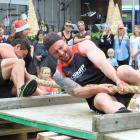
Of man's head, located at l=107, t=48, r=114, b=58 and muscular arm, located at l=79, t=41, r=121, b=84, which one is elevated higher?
muscular arm, located at l=79, t=41, r=121, b=84

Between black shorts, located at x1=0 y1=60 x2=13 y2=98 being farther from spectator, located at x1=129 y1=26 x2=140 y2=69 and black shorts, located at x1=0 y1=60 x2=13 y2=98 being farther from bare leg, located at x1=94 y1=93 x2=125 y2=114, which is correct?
spectator, located at x1=129 y1=26 x2=140 y2=69

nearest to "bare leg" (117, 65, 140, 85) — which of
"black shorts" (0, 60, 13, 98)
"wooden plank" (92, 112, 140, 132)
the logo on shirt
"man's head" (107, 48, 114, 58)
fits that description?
Result: the logo on shirt

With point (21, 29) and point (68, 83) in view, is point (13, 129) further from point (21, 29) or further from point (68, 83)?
point (21, 29)

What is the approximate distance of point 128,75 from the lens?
462 cm

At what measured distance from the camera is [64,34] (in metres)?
10.9

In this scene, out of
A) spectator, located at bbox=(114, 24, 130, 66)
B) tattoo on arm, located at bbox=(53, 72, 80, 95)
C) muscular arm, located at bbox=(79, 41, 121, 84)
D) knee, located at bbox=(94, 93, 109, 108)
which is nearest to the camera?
knee, located at bbox=(94, 93, 109, 108)

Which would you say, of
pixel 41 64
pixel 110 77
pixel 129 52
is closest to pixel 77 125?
pixel 110 77

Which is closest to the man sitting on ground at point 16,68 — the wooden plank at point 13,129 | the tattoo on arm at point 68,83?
the wooden plank at point 13,129

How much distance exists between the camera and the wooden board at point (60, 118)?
3.99 meters

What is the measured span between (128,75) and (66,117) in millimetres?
710

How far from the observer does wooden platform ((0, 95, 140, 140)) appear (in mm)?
3770

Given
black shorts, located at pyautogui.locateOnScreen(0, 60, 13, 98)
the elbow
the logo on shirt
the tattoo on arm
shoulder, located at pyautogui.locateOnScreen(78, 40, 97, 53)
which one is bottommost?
black shorts, located at pyautogui.locateOnScreen(0, 60, 13, 98)

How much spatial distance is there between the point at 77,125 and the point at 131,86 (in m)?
0.68

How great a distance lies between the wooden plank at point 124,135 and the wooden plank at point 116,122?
6cm
